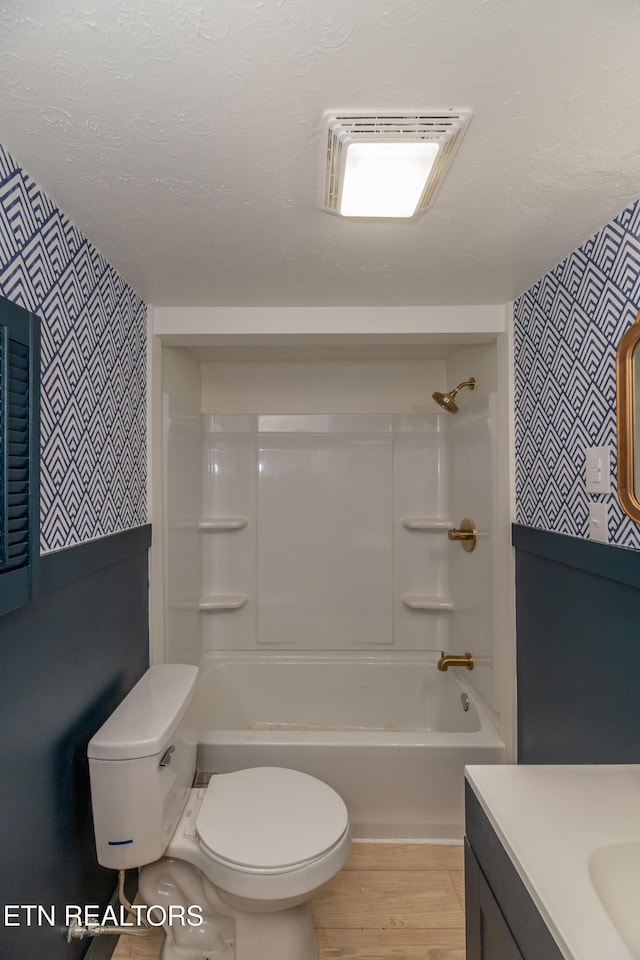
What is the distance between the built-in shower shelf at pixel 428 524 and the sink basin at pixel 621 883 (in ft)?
6.84

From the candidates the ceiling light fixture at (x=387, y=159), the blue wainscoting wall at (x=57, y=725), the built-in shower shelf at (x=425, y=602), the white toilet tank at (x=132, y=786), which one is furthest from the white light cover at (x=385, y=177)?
the built-in shower shelf at (x=425, y=602)

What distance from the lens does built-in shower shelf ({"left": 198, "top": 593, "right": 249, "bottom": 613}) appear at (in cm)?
305

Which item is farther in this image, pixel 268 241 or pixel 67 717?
pixel 268 241

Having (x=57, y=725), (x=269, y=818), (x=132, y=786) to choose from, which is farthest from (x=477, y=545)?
(x=57, y=725)

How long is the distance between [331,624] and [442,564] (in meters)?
0.69

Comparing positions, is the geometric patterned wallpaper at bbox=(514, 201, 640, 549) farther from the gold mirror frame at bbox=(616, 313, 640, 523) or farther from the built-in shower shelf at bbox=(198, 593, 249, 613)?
the built-in shower shelf at bbox=(198, 593, 249, 613)

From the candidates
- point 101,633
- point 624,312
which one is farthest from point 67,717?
point 624,312

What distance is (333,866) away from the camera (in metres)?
1.59

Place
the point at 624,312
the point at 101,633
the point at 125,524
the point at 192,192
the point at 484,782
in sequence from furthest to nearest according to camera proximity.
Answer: the point at 125,524, the point at 101,633, the point at 624,312, the point at 192,192, the point at 484,782

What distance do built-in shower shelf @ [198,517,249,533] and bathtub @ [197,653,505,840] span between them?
68cm

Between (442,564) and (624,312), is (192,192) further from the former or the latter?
(442,564)

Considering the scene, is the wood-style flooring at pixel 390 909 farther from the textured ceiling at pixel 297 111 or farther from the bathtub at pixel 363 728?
the textured ceiling at pixel 297 111

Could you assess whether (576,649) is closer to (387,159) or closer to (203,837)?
(203,837)

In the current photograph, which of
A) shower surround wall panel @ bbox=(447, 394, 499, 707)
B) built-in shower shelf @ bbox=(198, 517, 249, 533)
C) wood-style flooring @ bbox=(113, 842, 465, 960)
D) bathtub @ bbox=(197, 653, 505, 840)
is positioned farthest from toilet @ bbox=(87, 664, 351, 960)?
built-in shower shelf @ bbox=(198, 517, 249, 533)
